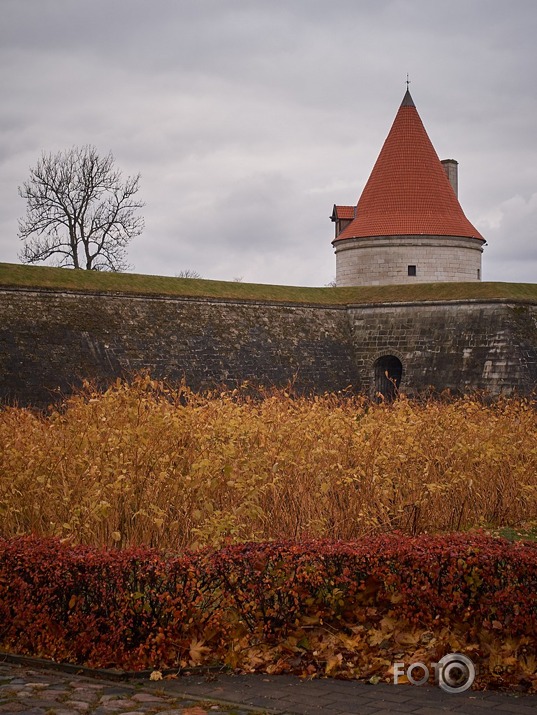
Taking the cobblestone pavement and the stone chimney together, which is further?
the stone chimney

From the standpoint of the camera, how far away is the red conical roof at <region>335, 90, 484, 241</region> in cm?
4181

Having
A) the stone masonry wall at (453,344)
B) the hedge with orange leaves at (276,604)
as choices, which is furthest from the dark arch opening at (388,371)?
the hedge with orange leaves at (276,604)

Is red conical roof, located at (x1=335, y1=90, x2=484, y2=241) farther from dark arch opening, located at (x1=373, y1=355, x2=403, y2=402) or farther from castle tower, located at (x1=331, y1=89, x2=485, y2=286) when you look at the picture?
dark arch opening, located at (x1=373, y1=355, x2=403, y2=402)

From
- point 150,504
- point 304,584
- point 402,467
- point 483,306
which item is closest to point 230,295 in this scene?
point 483,306

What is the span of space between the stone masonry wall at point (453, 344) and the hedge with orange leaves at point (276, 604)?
2191 centimetres

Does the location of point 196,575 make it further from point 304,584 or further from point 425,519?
point 425,519

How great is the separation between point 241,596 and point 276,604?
1.15 feet

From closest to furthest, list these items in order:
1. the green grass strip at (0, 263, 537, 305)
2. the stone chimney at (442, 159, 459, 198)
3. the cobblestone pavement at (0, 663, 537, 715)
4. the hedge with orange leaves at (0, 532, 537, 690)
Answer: the cobblestone pavement at (0, 663, 537, 715), the hedge with orange leaves at (0, 532, 537, 690), the green grass strip at (0, 263, 537, 305), the stone chimney at (442, 159, 459, 198)


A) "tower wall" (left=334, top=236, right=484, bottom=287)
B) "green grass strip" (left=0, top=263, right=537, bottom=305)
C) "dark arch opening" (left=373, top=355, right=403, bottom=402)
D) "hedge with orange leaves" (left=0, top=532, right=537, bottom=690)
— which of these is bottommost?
"hedge with orange leaves" (left=0, top=532, right=537, bottom=690)

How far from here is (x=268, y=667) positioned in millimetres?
5852

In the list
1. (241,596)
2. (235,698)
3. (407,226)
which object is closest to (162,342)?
(407,226)

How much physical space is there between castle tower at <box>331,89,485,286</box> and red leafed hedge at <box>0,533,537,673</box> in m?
35.8

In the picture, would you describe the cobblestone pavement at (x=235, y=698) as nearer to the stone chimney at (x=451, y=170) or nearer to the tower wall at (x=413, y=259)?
the tower wall at (x=413, y=259)

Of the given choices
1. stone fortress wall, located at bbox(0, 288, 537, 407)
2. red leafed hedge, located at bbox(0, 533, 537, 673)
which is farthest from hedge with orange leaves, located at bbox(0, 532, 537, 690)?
stone fortress wall, located at bbox(0, 288, 537, 407)
